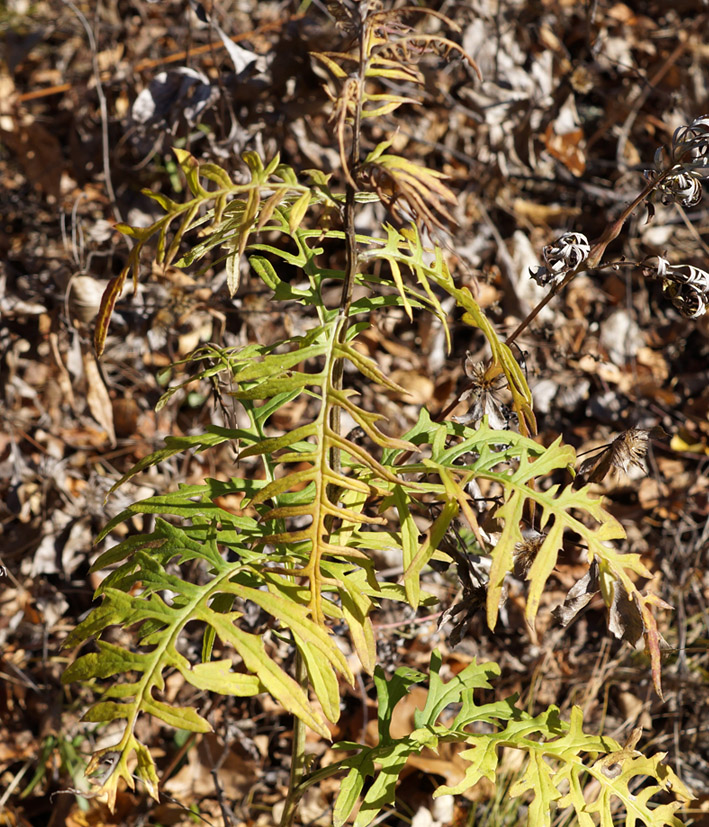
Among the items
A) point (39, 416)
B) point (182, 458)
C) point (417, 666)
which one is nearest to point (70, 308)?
point (39, 416)

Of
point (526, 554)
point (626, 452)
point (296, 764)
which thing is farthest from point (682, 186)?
point (296, 764)

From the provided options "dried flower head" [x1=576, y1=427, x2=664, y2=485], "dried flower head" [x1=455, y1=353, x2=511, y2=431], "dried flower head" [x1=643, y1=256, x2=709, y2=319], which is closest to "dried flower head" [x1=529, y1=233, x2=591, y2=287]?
"dried flower head" [x1=643, y1=256, x2=709, y2=319]

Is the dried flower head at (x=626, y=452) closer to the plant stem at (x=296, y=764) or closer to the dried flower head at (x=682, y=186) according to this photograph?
the dried flower head at (x=682, y=186)

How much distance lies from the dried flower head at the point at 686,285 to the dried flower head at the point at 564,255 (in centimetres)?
13

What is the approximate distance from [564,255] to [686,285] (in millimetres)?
235

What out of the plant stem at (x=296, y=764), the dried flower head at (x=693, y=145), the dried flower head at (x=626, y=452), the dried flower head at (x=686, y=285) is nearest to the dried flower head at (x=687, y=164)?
the dried flower head at (x=693, y=145)

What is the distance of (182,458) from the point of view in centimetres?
300

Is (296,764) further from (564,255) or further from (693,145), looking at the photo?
(693,145)

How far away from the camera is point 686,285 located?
4.73 feet

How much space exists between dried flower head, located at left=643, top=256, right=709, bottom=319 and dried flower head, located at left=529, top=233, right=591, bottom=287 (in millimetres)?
132

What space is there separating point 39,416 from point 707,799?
106 inches

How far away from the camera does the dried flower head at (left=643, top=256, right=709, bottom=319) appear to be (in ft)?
4.62

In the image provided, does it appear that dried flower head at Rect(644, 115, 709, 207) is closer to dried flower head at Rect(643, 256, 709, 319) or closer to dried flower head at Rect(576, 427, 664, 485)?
dried flower head at Rect(643, 256, 709, 319)

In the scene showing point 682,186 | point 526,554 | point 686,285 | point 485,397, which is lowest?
point 526,554
